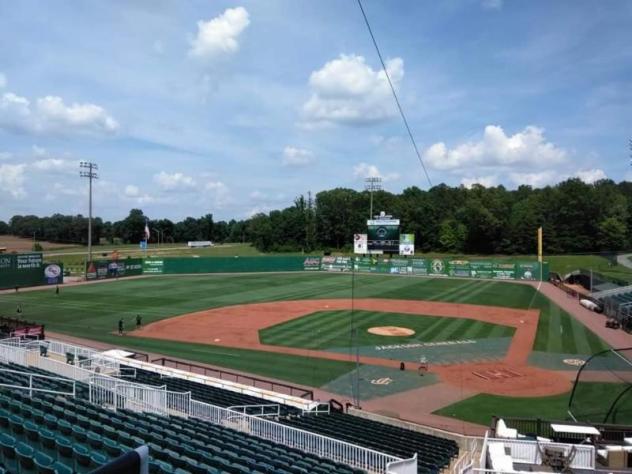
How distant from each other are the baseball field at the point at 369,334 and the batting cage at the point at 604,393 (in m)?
0.44

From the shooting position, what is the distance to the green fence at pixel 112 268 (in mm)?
65750

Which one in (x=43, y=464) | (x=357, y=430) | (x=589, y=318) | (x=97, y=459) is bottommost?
(x=589, y=318)

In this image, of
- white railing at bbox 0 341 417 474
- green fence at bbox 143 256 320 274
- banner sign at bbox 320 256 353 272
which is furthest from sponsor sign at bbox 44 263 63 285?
white railing at bbox 0 341 417 474

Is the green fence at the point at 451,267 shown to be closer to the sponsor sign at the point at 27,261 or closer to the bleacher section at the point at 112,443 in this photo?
the sponsor sign at the point at 27,261

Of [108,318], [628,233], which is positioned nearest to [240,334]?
[108,318]

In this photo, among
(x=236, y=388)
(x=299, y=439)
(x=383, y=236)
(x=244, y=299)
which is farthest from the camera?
(x=383, y=236)

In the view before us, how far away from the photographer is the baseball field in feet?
74.5

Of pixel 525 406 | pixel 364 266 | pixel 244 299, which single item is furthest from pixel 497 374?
pixel 364 266

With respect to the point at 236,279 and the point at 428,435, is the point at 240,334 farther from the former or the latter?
the point at 236,279

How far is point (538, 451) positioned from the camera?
35.9ft

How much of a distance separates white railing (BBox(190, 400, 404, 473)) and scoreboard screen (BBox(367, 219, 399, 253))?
1927 inches

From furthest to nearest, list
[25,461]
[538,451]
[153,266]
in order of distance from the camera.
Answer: [153,266] < [538,451] < [25,461]

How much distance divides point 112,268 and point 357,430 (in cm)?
6116

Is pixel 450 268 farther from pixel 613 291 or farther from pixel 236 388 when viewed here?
pixel 236 388
